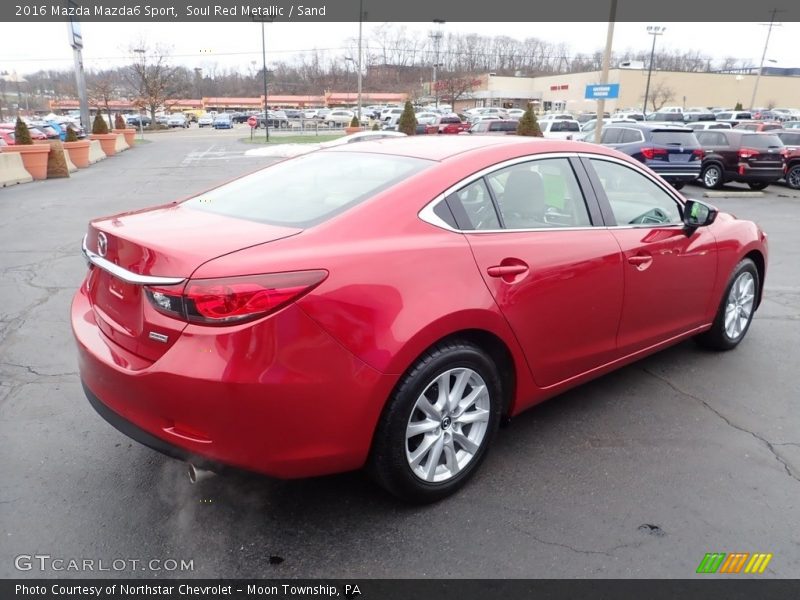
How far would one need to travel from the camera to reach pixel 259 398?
2.25m

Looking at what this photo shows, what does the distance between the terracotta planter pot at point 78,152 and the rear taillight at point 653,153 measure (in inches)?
711

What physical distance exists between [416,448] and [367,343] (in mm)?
642

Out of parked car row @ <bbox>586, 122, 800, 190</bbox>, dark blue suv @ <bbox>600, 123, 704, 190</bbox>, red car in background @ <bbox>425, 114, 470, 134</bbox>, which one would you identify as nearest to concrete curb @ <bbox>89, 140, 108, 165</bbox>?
red car in background @ <bbox>425, 114, 470, 134</bbox>

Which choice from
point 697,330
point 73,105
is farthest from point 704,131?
point 73,105

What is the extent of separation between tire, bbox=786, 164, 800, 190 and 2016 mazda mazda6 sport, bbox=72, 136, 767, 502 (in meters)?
17.1

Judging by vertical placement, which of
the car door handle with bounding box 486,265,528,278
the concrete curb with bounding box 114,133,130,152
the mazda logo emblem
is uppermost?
the mazda logo emblem

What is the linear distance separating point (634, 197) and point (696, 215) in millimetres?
472

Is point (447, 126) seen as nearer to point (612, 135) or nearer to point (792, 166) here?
point (612, 135)

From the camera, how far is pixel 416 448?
2773mm

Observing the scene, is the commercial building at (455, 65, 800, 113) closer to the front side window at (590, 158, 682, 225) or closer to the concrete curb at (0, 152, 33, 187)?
the concrete curb at (0, 152, 33, 187)

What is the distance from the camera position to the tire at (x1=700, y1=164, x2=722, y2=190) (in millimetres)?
17094

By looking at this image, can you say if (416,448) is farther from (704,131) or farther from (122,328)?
(704,131)

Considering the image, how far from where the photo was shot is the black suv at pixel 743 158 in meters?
16.5

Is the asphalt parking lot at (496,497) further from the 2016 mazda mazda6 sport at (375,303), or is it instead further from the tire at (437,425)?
the 2016 mazda mazda6 sport at (375,303)
